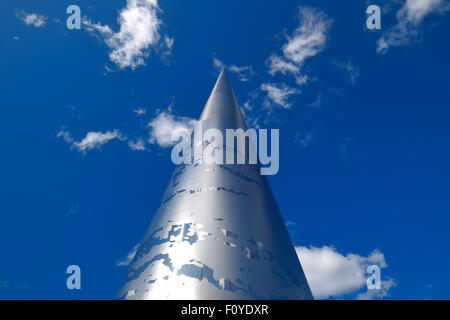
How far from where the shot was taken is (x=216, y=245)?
4051 mm

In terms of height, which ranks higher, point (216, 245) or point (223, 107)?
point (223, 107)

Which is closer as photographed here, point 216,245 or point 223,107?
point 216,245

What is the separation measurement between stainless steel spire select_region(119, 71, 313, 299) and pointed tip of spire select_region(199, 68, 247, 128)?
204 cm

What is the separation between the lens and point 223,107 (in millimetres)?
7832

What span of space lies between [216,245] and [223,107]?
457 centimetres

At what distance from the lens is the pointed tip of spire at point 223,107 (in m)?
7.45

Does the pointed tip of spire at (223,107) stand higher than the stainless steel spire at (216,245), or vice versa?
the pointed tip of spire at (223,107)

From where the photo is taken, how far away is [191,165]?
5.90 m

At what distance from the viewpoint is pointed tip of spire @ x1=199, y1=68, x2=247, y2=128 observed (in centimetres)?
745

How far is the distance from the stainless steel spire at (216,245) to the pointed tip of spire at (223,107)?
204 centimetres
